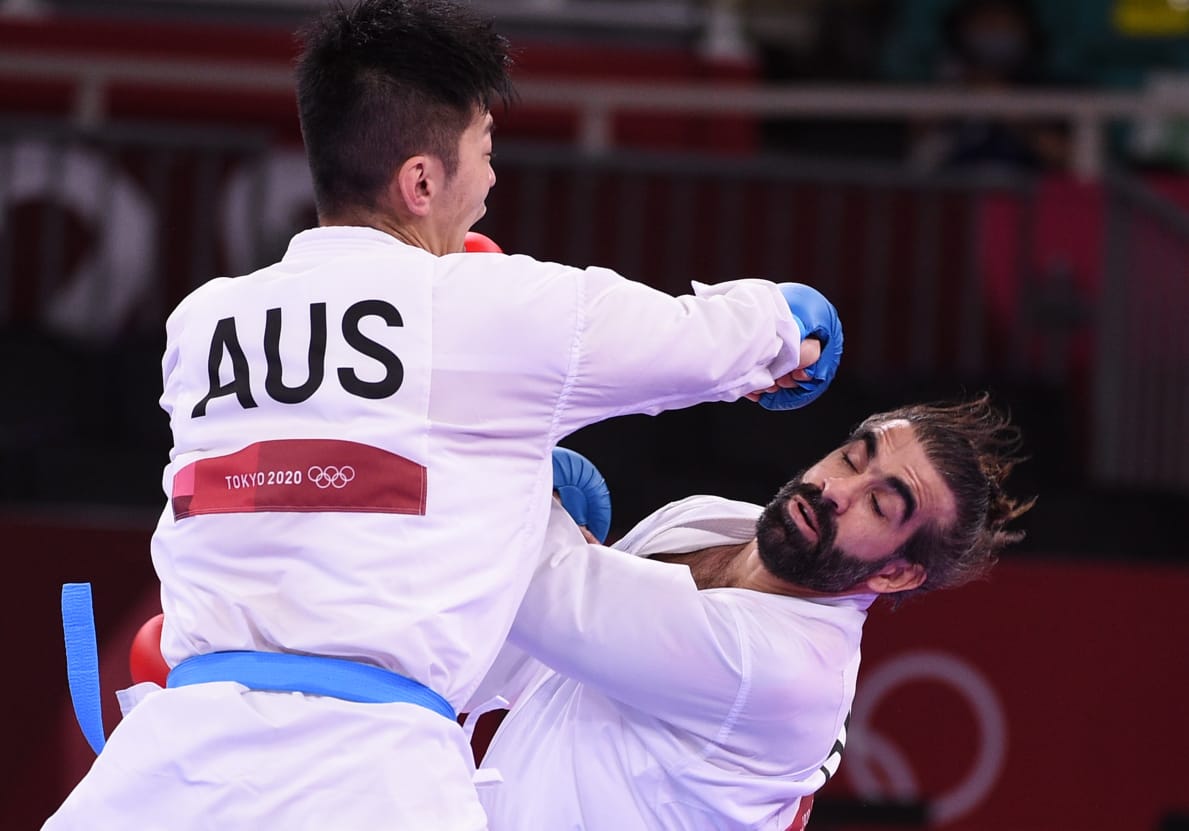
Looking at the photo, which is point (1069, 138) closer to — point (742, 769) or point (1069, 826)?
point (1069, 826)

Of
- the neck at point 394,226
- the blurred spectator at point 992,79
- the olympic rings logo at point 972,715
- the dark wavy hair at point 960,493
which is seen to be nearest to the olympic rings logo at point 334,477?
the neck at point 394,226

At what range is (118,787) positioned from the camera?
1992 mm

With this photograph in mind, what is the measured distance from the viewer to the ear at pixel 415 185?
83.6 inches

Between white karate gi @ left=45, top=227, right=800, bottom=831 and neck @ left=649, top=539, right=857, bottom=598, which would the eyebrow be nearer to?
neck @ left=649, top=539, right=857, bottom=598

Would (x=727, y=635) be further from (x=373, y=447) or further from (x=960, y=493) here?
(x=373, y=447)

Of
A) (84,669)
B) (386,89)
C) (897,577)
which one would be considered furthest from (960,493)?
(84,669)

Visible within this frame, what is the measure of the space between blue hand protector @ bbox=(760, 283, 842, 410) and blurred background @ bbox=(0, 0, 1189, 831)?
2636 mm

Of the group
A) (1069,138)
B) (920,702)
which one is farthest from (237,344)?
(1069,138)

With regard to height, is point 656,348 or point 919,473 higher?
point 656,348

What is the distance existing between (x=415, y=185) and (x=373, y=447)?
39 cm

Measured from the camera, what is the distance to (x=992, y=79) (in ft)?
24.1

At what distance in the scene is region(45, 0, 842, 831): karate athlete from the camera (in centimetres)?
195

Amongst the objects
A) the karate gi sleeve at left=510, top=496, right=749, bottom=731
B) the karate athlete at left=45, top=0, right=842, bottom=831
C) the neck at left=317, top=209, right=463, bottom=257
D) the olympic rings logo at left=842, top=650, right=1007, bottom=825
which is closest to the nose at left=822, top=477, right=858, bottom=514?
the karate gi sleeve at left=510, top=496, right=749, bottom=731

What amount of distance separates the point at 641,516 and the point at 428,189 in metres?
2.93
